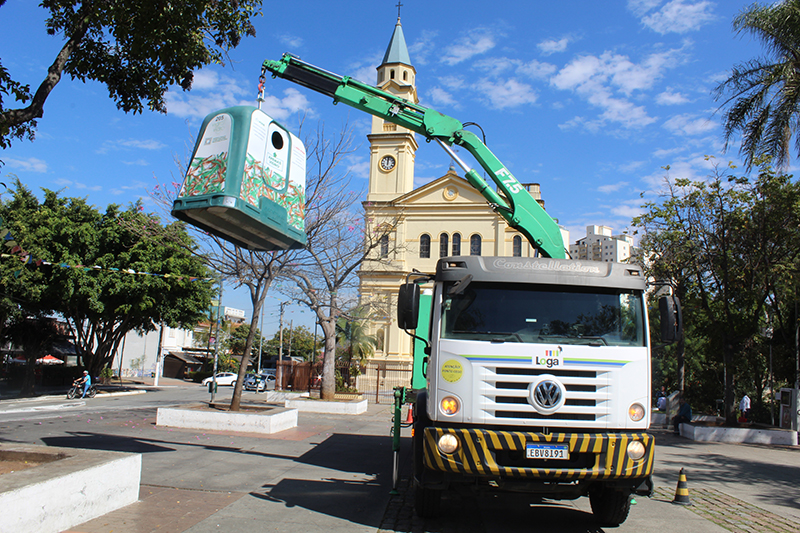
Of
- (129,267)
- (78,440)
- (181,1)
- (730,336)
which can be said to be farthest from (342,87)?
(129,267)

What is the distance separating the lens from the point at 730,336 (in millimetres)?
19328

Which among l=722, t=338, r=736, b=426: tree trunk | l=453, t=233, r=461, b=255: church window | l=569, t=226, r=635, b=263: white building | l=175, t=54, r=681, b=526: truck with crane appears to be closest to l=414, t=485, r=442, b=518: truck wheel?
l=175, t=54, r=681, b=526: truck with crane

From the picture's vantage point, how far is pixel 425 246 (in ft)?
131

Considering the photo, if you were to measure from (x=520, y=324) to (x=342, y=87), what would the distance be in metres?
6.42

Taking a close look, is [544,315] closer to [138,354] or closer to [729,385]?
[729,385]

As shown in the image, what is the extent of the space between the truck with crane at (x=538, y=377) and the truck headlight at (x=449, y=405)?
0.03 feet

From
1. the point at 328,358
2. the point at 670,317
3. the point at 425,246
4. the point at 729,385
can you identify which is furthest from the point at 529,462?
the point at 425,246

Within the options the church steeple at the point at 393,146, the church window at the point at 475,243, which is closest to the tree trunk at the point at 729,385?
the church window at the point at 475,243

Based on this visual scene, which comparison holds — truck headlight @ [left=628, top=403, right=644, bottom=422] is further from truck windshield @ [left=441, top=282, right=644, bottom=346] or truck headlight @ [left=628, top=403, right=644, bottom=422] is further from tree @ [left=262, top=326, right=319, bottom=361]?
tree @ [left=262, top=326, right=319, bottom=361]

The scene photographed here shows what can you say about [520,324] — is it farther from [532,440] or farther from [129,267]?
[129,267]

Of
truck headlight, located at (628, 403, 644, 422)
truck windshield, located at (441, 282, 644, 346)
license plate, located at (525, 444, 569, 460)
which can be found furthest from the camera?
truck windshield, located at (441, 282, 644, 346)

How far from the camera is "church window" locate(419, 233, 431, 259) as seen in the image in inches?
1570

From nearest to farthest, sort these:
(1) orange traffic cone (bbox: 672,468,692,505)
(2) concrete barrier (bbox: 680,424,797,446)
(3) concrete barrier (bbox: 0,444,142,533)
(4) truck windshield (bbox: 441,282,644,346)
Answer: (3) concrete barrier (bbox: 0,444,142,533) < (4) truck windshield (bbox: 441,282,644,346) < (1) orange traffic cone (bbox: 672,468,692,505) < (2) concrete barrier (bbox: 680,424,797,446)

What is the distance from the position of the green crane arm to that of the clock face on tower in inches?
1184
